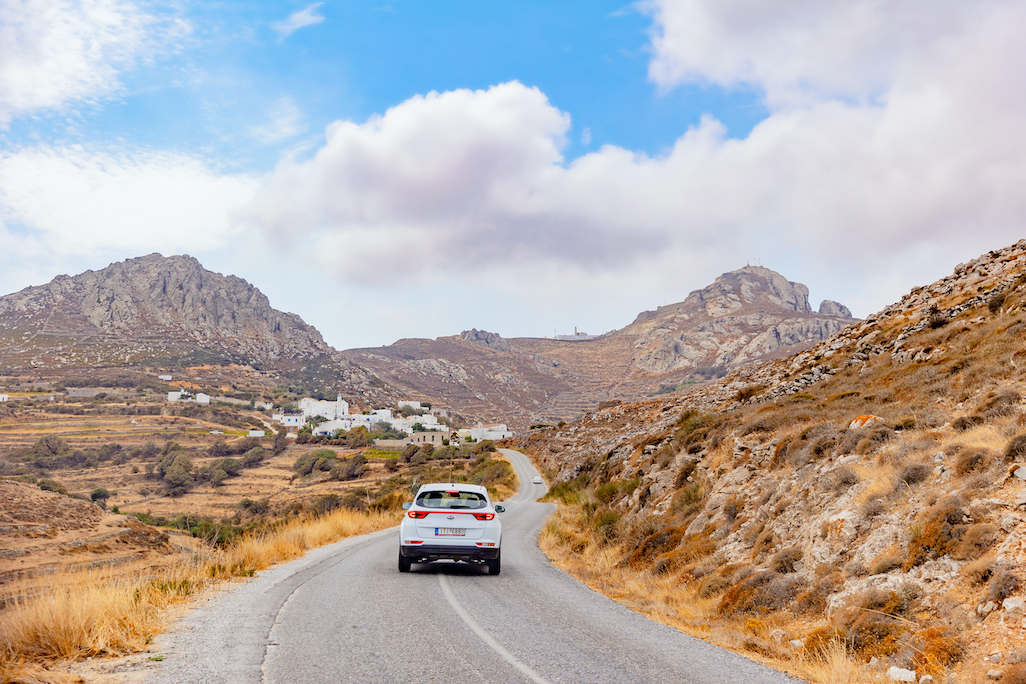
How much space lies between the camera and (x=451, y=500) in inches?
506

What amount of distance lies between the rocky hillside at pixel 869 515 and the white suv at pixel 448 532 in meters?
3.89

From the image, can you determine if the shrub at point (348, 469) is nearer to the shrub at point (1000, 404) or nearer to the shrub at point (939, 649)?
the shrub at point (1000, 404)

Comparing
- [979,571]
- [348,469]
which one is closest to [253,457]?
[348,469]

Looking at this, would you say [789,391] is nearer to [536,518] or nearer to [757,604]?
[536,518]

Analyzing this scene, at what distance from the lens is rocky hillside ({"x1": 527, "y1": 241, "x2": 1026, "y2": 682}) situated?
21.3 ft

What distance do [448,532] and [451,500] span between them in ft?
2.45

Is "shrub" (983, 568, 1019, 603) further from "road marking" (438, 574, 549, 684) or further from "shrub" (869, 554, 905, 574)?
"road marking" (438, 574, 549, 684)

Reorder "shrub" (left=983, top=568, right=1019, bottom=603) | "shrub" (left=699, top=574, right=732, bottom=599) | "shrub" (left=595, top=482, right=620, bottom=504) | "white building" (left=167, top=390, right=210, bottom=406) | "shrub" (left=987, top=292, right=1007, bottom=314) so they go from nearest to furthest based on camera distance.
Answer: "shrub" (left=983, top=568, right=1019, bottom=603), "shrub" (left=699, top=574, right=732, bottom=599), "shrub" (left=987, top=292, right=1007, bottom=314), "shrub" (left=595, top=482, right=620, bottom=504), "white building" (left=167, top=390, right=210, bottom=406)

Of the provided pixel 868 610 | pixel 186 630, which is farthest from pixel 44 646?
pixel 868 610

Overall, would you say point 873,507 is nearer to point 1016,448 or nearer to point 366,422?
point 1016,448

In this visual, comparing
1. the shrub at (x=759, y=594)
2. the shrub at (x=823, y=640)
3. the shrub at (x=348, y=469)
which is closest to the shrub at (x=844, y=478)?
the shrub at (x=759, y=594)

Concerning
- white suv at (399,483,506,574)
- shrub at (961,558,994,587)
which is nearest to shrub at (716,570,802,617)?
shrub at (961,558,994,587)

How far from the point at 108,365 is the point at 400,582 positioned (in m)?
193

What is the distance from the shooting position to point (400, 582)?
11273mm
